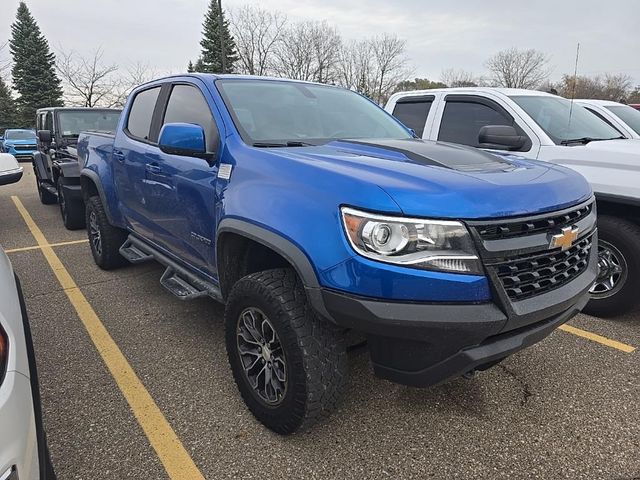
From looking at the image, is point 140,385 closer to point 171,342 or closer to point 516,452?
point 171,342

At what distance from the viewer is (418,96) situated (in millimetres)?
5555

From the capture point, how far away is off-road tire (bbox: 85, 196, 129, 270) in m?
4.83

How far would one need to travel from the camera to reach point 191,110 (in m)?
3.27

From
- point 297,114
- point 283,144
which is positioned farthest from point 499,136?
point 283,144

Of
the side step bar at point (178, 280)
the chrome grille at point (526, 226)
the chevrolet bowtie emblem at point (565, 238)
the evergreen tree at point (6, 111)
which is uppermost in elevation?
the evergreen tree at point (6, 111)

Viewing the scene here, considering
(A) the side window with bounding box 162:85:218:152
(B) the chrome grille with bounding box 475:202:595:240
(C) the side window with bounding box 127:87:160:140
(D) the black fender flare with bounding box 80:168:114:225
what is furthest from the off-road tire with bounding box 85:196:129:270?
(B) the chrome grille with bounding box 475:202:595:240

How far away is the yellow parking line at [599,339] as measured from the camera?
3.45 m

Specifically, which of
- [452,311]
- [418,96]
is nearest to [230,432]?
[452,311]

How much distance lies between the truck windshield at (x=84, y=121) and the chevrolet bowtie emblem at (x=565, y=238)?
26.5ft

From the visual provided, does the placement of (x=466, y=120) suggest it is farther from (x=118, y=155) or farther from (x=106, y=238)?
(x=106, y=238)

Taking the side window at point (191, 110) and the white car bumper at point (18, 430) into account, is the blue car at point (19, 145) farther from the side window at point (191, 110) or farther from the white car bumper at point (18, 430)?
the white car bumper at point (18, 430)

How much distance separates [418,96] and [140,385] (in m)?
4.36

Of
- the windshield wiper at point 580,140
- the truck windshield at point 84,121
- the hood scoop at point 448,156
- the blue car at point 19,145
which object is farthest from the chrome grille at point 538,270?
the blue car at point 19,145

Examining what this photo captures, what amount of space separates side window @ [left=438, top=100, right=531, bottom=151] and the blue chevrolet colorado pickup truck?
2.19m
